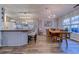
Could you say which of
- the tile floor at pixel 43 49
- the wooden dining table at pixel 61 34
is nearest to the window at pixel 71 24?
the wooden dining table at pixel 61 34

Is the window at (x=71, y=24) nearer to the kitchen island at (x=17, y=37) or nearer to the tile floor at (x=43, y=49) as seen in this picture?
the tile floor at (x=43, y=49)

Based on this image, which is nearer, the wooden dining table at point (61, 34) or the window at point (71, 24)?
the window at point (71, 24)

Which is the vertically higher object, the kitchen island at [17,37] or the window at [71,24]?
the window at [71,24]

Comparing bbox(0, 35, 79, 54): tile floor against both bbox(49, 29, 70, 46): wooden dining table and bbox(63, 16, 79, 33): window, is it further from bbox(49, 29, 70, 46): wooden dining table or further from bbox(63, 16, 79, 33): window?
bbox(63, 16, 79, 33): window

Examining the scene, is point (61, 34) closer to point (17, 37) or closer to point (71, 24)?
point (71, 24)

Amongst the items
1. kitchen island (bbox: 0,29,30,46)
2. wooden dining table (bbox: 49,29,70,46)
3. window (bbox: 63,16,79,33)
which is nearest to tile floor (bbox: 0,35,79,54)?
wooden dining table (bbox: 49,29,70,46)

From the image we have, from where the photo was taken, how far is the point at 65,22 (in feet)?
18.5

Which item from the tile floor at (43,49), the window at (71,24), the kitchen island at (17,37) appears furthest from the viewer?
the kitchen island at (17,37)
